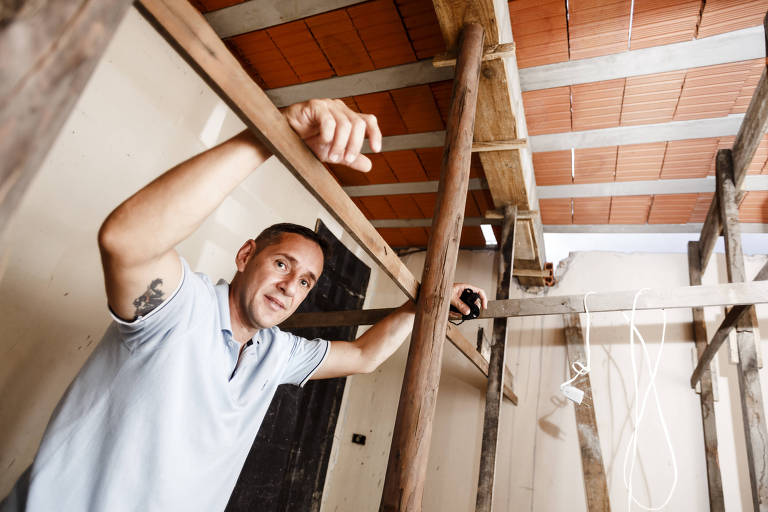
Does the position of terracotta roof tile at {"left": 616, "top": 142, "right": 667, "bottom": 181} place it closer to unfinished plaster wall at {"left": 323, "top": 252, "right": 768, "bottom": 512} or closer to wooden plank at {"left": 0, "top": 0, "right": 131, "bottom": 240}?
unfinished plaster wall at {"left": 323, "top": 252, "right": 768, "bottom": 512}

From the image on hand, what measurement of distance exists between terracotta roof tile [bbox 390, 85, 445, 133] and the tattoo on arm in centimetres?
262

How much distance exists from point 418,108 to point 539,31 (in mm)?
1038

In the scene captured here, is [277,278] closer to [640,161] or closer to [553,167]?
[553,167]

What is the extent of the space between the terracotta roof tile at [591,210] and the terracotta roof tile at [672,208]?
397 mm

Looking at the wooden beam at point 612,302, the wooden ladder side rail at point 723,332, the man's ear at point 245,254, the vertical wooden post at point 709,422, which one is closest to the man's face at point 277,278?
the man's ear at point 245,254

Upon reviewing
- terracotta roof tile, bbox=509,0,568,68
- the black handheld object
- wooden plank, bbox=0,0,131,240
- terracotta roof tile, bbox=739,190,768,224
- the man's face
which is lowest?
wooden plank, bbox=0,0,131,240

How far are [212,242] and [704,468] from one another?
4.42 meters

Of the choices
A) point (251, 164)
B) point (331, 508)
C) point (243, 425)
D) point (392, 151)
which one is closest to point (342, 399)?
point (331, 508)

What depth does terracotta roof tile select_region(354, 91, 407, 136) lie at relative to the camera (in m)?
3.27

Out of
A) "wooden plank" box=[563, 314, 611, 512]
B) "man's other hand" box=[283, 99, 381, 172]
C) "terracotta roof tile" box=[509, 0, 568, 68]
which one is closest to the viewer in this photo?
"man's other hand" box=[283, 99, 381, 172]

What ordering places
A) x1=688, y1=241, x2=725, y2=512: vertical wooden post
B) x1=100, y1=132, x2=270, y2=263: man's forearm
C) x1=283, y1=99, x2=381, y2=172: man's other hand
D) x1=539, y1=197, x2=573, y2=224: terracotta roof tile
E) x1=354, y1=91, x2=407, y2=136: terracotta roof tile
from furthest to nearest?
x1=539, y1=197, x2=573, y2=224: terracotta roof tile < x1=354, y1=91, x2=407, y2=136: terracotta roof tile < x1=688, y1=241, x2=725, y2=512: vertical wooden post < x1=283, y1=99, x2=381, y2=172: man's other hand < x1=100, y1=132, x2=270, y2=263: man's forearm

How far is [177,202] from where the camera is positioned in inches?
33.6

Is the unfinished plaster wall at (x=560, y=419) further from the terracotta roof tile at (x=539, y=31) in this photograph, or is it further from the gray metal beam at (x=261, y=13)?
the gray metal beam at (x=261, y=13)

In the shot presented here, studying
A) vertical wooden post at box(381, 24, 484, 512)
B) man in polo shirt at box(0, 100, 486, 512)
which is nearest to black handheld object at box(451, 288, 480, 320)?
vertical wooden post at box(381, 24, 484, 512)
